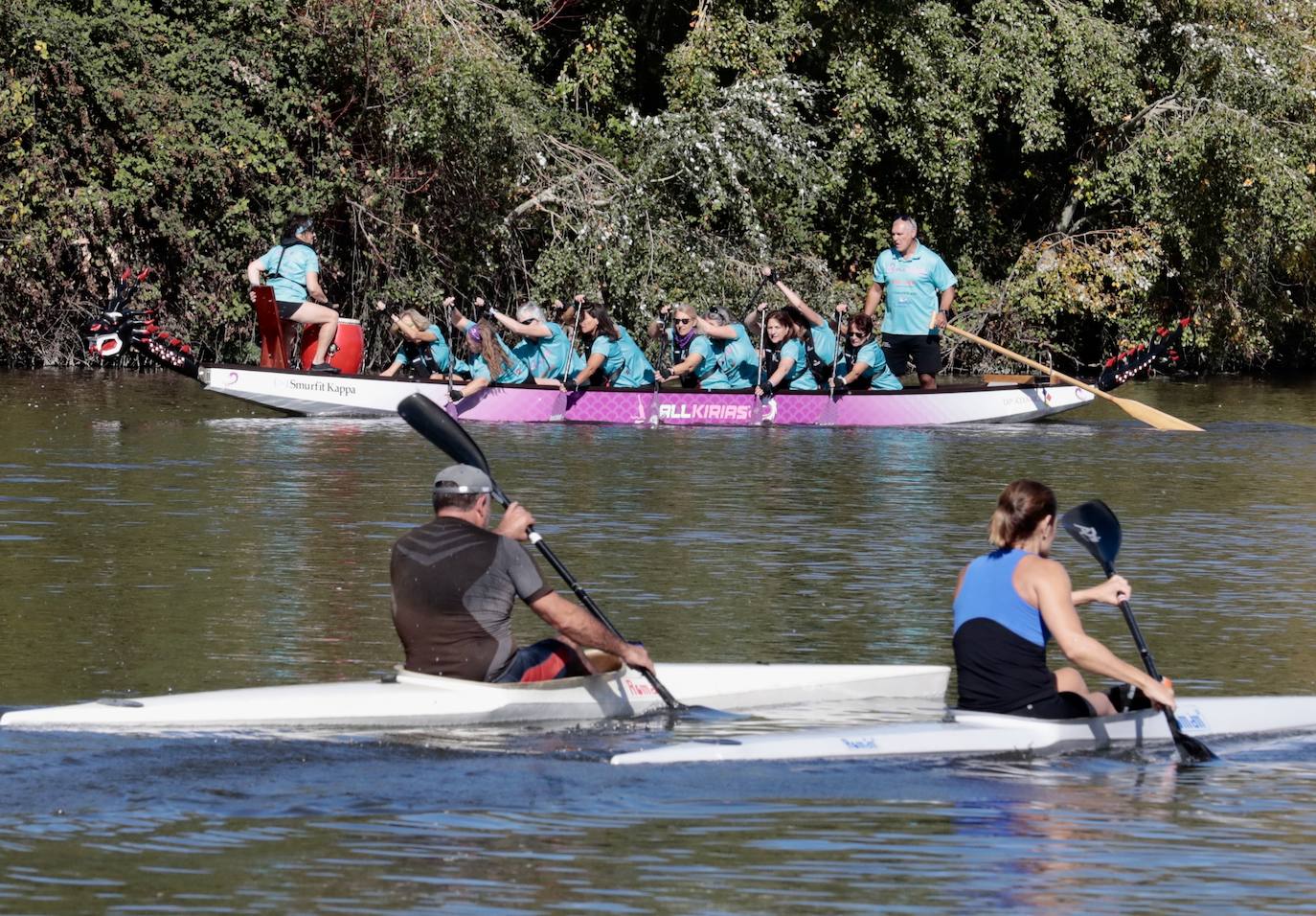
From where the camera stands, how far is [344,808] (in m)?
7.61

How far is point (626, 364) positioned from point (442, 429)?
1348 centimetres

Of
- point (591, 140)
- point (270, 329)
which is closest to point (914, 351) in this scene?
point (270, 329)

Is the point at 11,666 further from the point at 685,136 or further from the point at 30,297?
the point at 30,297

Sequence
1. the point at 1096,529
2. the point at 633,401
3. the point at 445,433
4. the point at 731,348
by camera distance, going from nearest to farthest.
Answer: the point at 1096,529 < the point at 445,433 < the point at 633,401 < the point at 731,348

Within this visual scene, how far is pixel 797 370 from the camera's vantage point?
78.5 feet

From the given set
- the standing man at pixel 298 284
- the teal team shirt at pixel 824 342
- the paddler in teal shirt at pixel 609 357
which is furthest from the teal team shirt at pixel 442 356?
the teal team shirt at pixel 824 342

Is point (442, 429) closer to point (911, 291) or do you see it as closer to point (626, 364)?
point (911, 291)

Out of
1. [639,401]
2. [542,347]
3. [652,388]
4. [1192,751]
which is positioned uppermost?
[542,347]

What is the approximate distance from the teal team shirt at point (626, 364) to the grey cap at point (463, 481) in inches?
590

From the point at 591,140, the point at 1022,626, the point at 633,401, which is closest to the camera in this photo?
the point at 1022,626

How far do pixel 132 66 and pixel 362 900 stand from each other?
2494 centimetres

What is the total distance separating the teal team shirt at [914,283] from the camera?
23.1 metres

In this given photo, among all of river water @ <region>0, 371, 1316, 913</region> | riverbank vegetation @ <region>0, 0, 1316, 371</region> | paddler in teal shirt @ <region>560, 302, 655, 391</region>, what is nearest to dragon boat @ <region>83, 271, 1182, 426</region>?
paddler in teal shirt @ <region>560, 302, 655, 391</region>

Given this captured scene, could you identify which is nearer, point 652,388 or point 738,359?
point 652,388
